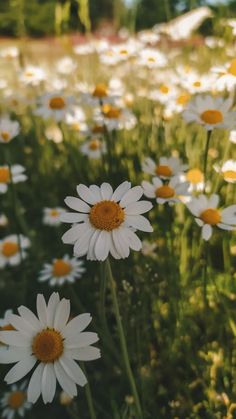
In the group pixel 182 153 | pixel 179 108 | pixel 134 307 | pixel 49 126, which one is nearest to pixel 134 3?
pixel 179 108

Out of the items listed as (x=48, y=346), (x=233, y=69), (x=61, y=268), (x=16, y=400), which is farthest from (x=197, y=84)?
(x=48, y=346)

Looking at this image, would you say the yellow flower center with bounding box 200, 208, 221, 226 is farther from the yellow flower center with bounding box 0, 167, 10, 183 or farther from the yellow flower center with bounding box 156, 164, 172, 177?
the yellow flower center with bounding box 0, 167, 10, 183

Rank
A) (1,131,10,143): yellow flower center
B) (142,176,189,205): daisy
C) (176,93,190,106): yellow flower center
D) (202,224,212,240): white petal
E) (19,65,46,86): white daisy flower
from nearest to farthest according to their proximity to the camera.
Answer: (202,224,212,240): white petal, (142,176,189,205): daisy, (1,131,10,143): yellow flower center, (176,93,190,106): yellow flower center, (19,65,46,86): white daisy flower

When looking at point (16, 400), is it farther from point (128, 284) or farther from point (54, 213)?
point (54, 213)

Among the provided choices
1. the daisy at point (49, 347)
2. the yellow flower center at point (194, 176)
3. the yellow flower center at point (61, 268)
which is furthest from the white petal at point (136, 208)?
the yellow flower center at point (194, 176)

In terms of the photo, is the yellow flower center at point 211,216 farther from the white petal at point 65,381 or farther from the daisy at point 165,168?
the white petal at point 65,381

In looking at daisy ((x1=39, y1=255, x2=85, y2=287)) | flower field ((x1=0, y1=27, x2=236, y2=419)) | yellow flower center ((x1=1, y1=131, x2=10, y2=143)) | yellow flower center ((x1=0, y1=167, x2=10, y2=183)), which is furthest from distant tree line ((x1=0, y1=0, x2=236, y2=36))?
daisy ((x1=39, y1=255, x2=85, y2=287))
